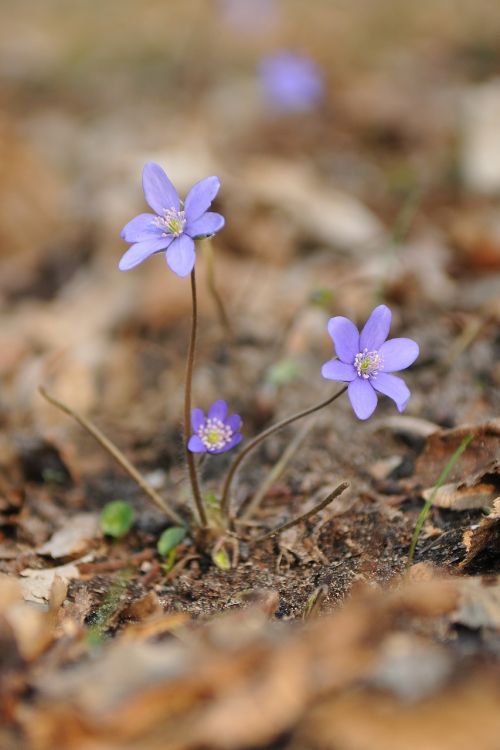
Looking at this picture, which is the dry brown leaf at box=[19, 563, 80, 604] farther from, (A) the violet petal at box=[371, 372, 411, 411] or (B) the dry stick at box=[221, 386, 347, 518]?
(A) the violet petal at box=[371, 372, 411, 411]

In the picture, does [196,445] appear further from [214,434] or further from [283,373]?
[283,373]

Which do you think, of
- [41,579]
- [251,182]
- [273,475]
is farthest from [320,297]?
[251,182]

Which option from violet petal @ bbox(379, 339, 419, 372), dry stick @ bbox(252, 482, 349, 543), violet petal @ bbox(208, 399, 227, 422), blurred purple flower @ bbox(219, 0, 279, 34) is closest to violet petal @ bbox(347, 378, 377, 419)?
violet petal @ bbox(379, 339, 419, 372)

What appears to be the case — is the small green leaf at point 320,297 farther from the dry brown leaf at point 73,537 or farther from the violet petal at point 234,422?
the dry brown leaf at point 73,537

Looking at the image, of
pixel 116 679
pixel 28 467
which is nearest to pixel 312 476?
pixel 28 467

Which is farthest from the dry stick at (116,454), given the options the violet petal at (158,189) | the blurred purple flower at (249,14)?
the blurred purple flower at (249,14)

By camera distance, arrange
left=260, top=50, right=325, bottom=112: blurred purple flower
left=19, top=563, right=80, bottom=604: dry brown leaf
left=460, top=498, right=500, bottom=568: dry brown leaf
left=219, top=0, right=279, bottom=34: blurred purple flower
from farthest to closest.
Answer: left=219, top=0, right=279, bottom=34: blurred purple flower, left=260, top=50, right=325, bottom=112: blurred purple flower, left=19, top=563, right=80, bottom=604: dry brown leaf, left=460, top=498, right=500, bottom=568: dry brown leaf
